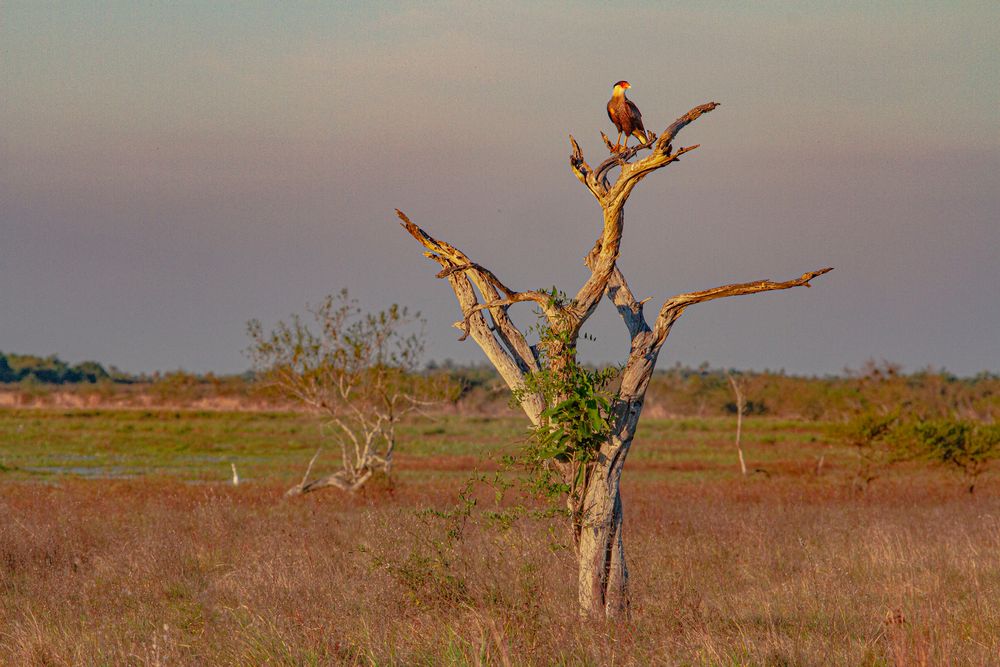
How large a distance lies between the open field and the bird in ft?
9.53

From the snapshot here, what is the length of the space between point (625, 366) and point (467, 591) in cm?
248

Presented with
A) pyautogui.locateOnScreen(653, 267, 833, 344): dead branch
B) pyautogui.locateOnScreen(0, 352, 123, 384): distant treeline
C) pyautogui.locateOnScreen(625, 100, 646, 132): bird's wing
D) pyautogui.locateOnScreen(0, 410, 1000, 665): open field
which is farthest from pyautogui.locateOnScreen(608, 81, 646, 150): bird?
pyautogui.locateOnScreen(0, 352, 123, 384): distant treeline

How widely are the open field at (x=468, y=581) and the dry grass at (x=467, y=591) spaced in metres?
0.04

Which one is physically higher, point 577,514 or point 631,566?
point 577,514

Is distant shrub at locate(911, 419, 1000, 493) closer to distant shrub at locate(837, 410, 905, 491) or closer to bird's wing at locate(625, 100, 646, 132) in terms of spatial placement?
distant shrub at locate(837, 410, 905, 491)

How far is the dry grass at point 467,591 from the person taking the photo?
7176 mm

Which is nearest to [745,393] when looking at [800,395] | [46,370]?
[800,395]

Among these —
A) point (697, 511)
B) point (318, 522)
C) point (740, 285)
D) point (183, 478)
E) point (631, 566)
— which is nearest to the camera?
point (740, 285)

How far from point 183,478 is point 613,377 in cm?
2511

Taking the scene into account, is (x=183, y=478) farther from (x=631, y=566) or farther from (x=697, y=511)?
(x=631, y=566)

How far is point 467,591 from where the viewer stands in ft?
28.2

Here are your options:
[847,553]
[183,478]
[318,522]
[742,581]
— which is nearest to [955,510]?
[847,553]

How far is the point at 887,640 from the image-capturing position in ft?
25.4

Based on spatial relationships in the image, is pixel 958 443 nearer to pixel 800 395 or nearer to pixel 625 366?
pixel 625 366
